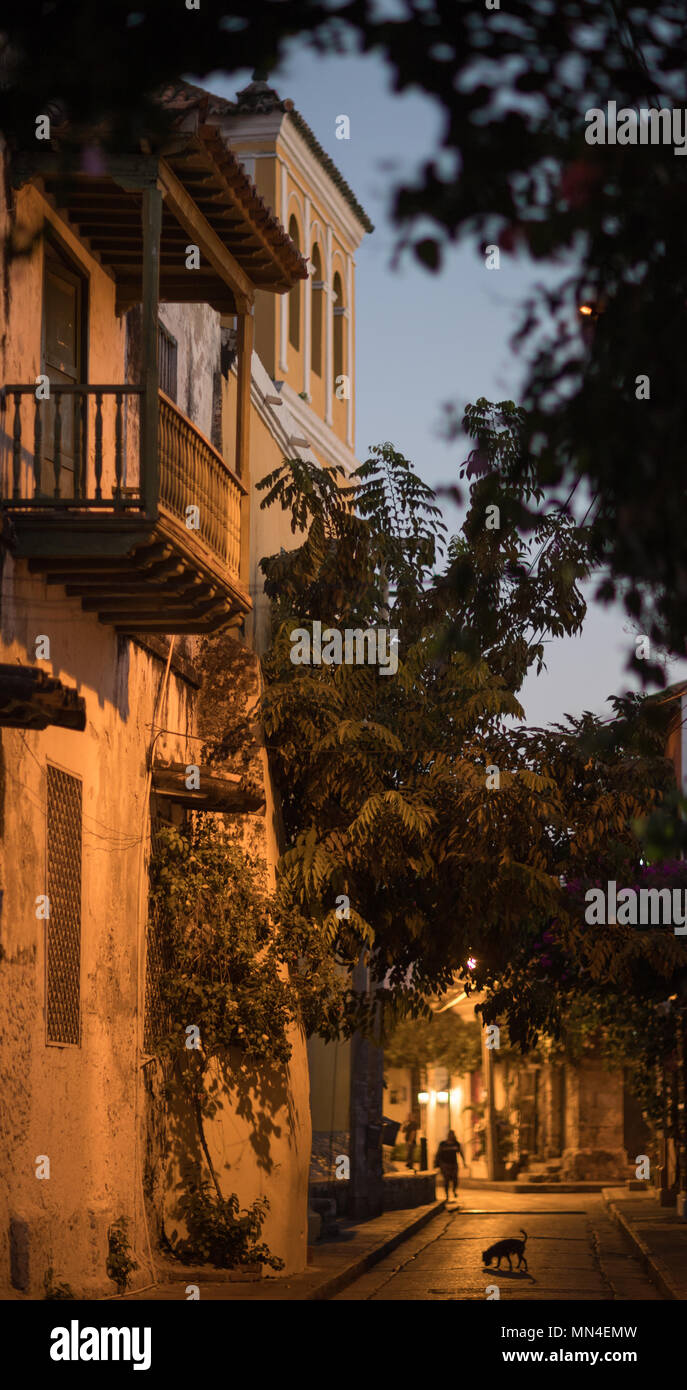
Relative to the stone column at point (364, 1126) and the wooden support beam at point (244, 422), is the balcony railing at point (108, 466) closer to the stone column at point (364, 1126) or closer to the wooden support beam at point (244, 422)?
the wooden support beam at point (244, 422)

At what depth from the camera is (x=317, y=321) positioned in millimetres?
35781

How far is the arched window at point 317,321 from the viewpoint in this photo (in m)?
35.7

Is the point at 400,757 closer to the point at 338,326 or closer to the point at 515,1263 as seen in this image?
the point at 515,1263

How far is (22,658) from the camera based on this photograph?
12180 millimetres

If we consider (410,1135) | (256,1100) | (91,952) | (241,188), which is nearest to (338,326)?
(241,188)

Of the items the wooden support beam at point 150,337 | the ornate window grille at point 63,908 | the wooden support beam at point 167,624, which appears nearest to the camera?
the wooden support beam at point 150,337

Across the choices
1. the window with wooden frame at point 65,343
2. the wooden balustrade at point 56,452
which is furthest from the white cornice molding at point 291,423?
the wooden balustrade at point 56,452

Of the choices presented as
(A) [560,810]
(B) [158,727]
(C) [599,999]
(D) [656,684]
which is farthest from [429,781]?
(D) [656,684]

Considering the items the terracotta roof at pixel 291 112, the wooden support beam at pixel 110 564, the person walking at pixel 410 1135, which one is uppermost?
the terracotta roof at pixel 291 112

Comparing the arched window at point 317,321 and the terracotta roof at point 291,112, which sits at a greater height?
the terracotta roof at point 291,112

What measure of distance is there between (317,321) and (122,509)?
24147 mm

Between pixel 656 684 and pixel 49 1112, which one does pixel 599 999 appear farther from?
pixel 656 684

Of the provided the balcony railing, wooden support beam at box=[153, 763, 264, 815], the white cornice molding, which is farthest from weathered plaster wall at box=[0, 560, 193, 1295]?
the white cornice molding

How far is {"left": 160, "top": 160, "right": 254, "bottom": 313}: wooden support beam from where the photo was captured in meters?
13.5
